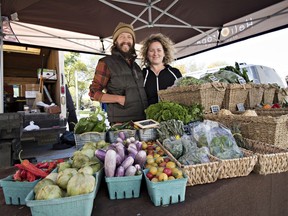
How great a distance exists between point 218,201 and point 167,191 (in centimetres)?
32

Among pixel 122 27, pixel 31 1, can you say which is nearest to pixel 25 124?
pixel 31 1

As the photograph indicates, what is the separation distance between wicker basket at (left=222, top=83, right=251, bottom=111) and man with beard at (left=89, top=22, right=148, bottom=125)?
0.86 m

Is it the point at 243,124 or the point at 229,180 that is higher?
the point at 243,124

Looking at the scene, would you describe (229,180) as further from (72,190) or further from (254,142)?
(72,190)

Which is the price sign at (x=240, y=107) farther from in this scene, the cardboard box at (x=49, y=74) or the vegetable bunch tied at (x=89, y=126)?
the cardboard box at (x=49, y=74)

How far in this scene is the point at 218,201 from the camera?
97 centimetres

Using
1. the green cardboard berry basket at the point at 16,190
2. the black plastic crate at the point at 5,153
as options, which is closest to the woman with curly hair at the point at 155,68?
the green cardboard berry basket at the point at 16,190

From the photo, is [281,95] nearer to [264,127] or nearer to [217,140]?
[264,127]

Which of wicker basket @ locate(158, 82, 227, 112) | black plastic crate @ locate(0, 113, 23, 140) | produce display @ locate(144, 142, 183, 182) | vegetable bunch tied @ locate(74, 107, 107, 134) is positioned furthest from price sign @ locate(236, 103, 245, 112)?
black plastic crate @ locate(0, 113, 23, 140)

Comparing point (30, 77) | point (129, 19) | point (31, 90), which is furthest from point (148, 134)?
point (30, 77)

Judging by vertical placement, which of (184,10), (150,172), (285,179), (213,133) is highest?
(184,10)

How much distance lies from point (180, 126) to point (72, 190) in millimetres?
963

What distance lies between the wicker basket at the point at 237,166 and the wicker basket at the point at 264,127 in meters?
0.41

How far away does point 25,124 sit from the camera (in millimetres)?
4621
